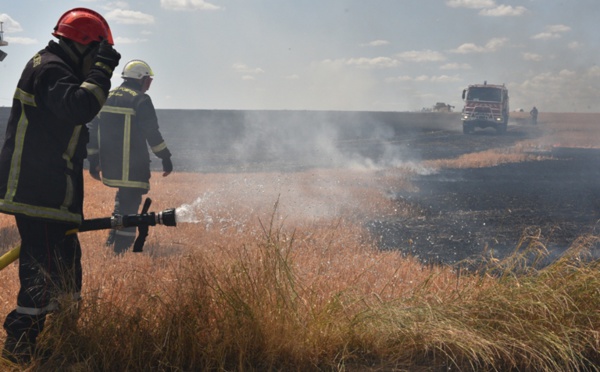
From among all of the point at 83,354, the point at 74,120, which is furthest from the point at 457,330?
the point at 74,120

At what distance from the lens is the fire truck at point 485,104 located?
95.6 ft

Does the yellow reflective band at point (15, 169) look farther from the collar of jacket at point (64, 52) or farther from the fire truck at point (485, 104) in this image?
the fire truck at point (485, 104)

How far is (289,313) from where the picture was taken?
11.0 ft

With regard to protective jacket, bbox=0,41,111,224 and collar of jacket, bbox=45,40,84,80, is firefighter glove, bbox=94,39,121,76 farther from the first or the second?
collar of jacket, bbox=45,40,84,80

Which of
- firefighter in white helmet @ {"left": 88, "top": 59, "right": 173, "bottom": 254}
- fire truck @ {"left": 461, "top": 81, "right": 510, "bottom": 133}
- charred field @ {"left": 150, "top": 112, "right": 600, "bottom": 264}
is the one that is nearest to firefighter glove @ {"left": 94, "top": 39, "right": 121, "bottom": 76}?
charred field @ {"left": 150, "top": 112, "right": 600, "bottom": 264}

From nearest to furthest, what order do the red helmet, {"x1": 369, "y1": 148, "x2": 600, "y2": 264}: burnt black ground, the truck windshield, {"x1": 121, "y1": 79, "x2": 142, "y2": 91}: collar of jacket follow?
the red helmet, {"x1": 121, "y1": 79, "x2": 142, "y2": 91}: collar of jacket, {"x1": 369, "y1": 148, "x2": 600, "y2": 264}: burnt black ground, the truck windshield

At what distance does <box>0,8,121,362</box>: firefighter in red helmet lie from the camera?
10.4 ft

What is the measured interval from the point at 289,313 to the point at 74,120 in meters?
1.49

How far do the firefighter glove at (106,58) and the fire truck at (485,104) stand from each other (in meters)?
27.7

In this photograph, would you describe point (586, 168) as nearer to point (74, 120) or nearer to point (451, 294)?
point (451, 294)

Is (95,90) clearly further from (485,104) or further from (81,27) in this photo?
(485,104)

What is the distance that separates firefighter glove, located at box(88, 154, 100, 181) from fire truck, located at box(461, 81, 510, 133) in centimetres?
2518

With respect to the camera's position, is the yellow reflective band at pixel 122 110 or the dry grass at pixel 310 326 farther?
the yellow reflective band at pixel 122 110

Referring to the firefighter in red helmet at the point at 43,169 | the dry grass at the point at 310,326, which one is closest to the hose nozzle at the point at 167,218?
the dry grass at the point at 310,326
